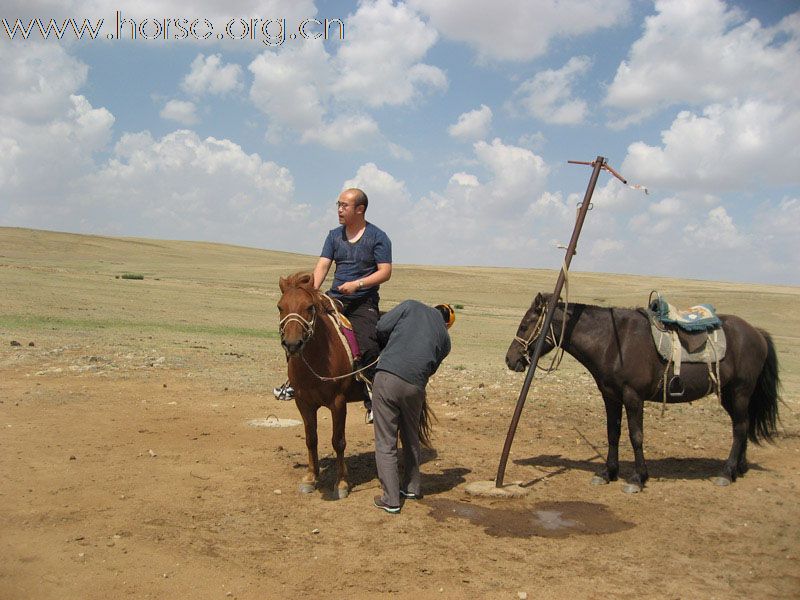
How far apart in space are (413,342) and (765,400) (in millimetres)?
4776

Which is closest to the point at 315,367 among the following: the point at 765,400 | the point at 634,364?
the point at 634,364

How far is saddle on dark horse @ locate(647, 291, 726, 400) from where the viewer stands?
26.1 ft

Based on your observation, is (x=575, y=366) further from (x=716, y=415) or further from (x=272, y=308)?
(x=272, y=308)

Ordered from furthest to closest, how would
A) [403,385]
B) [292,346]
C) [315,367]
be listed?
[315,367]
[403,385]
[292,346]

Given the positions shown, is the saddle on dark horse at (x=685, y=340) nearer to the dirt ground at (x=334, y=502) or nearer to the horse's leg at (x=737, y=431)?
the horse's leg at (x=737, y=431)

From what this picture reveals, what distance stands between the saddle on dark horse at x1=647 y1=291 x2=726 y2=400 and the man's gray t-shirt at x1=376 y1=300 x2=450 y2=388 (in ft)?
8.71

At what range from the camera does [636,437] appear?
7.89 meters

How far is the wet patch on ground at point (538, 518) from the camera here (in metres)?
6.44

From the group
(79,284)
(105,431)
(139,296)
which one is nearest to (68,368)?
(105,431)

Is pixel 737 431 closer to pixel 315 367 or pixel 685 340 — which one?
pixel 685 340

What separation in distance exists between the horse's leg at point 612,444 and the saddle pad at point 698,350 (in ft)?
2.71

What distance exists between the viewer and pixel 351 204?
296 inches

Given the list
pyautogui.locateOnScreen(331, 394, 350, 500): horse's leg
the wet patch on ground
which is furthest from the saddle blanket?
the wet patch on ground

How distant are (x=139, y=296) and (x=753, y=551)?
97.3 feet
